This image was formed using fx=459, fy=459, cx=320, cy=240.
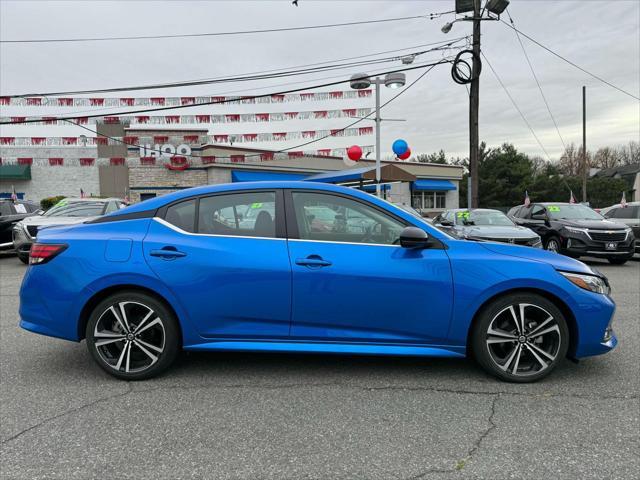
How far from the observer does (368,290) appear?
11.1 feet

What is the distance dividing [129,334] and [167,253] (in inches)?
27.8

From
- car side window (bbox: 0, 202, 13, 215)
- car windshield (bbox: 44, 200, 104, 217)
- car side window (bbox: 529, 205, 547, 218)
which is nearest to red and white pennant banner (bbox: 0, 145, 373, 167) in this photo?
car side window (bbox: 529, 205, 547, 218)

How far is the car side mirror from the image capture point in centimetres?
337

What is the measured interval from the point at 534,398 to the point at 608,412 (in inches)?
17.6

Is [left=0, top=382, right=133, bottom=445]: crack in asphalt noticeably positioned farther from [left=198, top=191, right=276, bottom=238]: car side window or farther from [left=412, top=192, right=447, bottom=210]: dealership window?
[left=412, top=192, right=447, bottom=210]: dealership window

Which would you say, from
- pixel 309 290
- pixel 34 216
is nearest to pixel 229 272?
pixel 309 290

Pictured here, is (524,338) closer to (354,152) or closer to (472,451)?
(472,451)

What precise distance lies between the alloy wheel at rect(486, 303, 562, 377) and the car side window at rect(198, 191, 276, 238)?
1.87m

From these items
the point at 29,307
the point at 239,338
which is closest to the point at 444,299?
the point at 239,338

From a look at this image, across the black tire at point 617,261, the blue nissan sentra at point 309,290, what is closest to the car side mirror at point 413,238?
the blue nissan sentra at point 309,290

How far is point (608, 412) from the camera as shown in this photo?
9.99 feet

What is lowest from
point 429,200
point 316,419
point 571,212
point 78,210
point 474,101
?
point 316,419

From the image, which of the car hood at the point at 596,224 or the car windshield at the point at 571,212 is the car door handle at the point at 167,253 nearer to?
the car hood at the point at 596,224

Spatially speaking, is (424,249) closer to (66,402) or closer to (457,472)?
(457,472)
